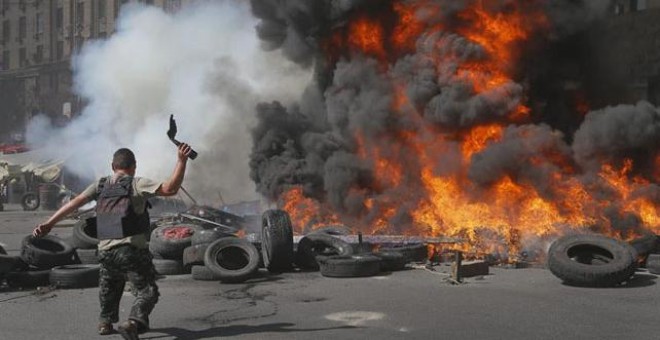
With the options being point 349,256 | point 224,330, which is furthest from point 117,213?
point 349,256

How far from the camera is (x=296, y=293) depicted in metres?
9.04

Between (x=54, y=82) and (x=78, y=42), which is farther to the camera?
(x=54, y=82)

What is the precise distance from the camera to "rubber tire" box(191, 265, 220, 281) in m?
10.1

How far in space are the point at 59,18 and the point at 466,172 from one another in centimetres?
5549

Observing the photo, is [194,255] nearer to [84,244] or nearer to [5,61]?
[84,244]

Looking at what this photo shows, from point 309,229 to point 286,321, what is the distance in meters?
8.20

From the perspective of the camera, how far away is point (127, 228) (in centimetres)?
614

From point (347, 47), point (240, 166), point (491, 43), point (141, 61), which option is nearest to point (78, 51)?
point (141, 61)

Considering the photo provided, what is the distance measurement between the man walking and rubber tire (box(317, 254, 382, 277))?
433cm

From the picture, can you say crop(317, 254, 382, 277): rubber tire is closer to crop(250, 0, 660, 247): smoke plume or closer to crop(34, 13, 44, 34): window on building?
crop(250, 0, 660, 247): smoke plume

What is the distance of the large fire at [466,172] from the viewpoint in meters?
13.0

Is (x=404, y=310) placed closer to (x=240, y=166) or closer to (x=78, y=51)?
(x=240, y=166)

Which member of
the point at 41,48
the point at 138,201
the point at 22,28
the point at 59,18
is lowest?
the point at 138,201

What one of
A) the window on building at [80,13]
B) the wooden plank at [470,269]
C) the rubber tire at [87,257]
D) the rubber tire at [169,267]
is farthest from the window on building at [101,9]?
the wooden plank at [470,269]
